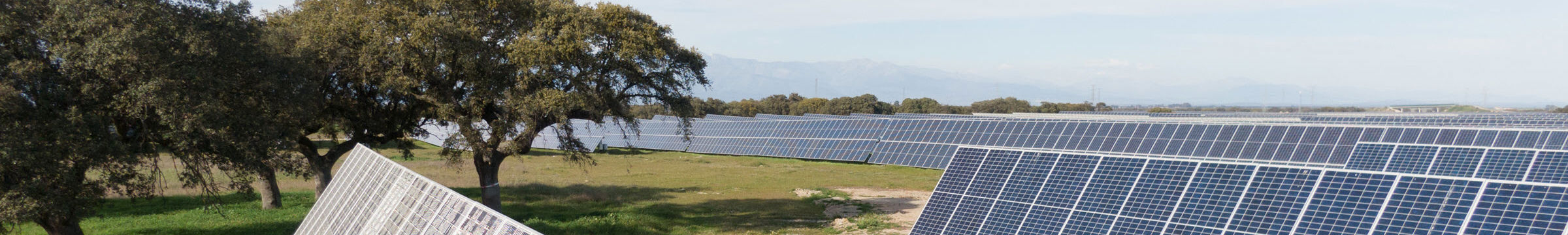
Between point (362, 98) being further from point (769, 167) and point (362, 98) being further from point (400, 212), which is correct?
point (769, 167)

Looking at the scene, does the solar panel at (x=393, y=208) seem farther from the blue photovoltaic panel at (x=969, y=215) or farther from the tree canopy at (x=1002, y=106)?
the tree canopy at (x=1002, y=106)

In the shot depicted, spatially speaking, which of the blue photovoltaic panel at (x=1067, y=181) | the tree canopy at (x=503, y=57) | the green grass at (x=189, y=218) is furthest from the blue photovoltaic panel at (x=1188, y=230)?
the green grass at (x=189, y=218)

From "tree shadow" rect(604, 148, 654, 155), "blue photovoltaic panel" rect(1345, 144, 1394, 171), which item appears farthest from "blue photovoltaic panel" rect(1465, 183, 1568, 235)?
"tree shadow" rect(604, 148, 654, 155)

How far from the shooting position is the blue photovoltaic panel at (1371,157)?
19094 mm

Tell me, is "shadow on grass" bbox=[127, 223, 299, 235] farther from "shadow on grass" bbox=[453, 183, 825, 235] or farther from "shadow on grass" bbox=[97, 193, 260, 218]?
"shadow on grass" bbox=[453, 183, 825, 235]

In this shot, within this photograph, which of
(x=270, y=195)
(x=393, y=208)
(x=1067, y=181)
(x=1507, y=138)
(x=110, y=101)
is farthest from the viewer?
(x=270, y=195)

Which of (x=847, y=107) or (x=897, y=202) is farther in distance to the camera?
(x=847, y=107)

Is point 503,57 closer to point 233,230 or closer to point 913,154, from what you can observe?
point 233,230

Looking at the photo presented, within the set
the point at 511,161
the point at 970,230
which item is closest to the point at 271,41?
the point at 970,230

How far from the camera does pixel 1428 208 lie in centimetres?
1098

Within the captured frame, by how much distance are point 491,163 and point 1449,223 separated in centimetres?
1836

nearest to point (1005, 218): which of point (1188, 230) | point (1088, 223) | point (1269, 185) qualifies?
point (1088, 223)

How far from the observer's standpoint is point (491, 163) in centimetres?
2175

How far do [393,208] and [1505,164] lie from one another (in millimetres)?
19212
